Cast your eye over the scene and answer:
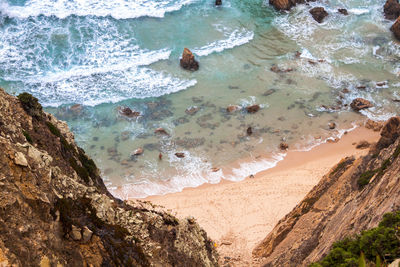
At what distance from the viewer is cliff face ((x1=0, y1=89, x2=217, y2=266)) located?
25.7 feet

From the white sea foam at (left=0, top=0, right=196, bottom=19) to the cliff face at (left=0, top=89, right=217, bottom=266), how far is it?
25881 millimetres

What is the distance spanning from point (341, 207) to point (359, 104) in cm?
1492

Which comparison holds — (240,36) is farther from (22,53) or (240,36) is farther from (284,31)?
(22,53)

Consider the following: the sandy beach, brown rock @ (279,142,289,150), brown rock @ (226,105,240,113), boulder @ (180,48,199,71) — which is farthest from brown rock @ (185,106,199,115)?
the sandy beach

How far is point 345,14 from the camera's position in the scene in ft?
124

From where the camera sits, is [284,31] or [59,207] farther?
[284,31]

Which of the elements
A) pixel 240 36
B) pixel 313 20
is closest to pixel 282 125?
pixel 240 36

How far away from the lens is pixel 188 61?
30.7 meters

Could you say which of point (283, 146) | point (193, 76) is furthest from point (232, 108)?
point (193, 76)

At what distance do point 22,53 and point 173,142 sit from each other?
14.9m

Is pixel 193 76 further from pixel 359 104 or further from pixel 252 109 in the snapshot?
pixel 359 104

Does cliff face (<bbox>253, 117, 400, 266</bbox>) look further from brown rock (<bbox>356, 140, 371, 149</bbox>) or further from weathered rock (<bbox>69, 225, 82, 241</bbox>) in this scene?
brown rock (<bbox>356, 140, 371, 149</bbox>)

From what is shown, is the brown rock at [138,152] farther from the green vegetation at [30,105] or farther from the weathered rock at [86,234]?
the weathered rock at [86,234]

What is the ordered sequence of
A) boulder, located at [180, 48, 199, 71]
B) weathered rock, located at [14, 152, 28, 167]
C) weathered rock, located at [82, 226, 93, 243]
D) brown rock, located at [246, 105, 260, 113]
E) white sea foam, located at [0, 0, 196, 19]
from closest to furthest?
weathered rock, located at [14, 152, 28, 167] → weathered rock, located at [82, 226, 93, 243] → brown rock, located at [246, 105, 260, 113] → boulder, located at [180, 48, 199, 71] → white sea foam, located at [0, 0, 196, 19]
